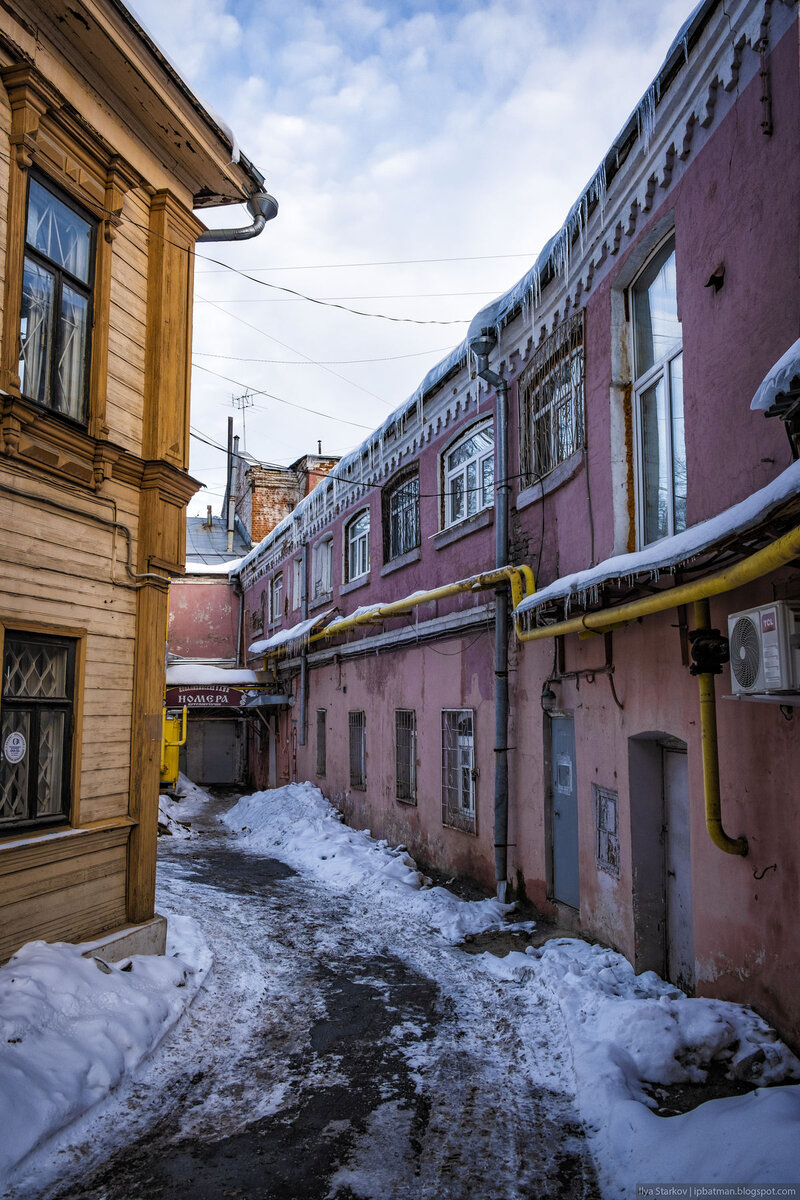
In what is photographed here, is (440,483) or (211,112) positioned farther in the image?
(440,483)

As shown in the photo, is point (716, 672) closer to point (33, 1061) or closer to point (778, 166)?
point (778, 166)

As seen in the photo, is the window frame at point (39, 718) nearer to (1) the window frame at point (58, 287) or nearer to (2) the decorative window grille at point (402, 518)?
(1) the window frame at point (58, 287)

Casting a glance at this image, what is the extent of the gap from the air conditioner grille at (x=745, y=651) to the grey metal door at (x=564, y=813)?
137 inches

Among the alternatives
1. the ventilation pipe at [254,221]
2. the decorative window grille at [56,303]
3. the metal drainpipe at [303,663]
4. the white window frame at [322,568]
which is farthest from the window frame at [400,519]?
the decorative window grille at [56,303]

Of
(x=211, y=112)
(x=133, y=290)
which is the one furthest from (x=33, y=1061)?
(x=211, y=112)

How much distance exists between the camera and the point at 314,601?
18047 millimetres

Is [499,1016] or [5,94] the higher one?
[5,94]

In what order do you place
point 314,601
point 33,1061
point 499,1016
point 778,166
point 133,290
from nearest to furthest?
point 33,1061, point 778,166, point 499,1016, point 133,290, point 314,601

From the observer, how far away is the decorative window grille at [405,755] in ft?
39.4

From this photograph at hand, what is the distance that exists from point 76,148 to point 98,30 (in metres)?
0.85

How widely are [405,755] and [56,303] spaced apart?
8384 millimetres

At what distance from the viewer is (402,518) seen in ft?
43.4

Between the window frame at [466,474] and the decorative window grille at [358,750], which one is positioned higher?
the window frame at [466,474]

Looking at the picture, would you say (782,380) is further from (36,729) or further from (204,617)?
(204,617)
